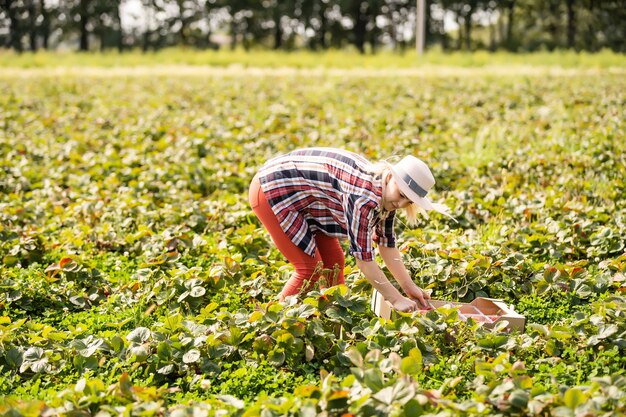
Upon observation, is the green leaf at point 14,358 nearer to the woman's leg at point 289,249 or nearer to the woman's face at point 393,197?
the woman's leg at point 289,249

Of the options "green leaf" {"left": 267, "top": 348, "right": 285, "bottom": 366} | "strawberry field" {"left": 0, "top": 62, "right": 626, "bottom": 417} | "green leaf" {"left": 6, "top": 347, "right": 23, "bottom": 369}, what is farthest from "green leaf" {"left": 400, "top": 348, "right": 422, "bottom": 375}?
"green leaf" {"left": 6, "top": 347, "right": 23, "bottom": 369}

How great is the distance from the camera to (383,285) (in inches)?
130

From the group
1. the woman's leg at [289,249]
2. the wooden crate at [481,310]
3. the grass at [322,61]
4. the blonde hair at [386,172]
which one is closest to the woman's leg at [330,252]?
the woman's leg at [289,249]

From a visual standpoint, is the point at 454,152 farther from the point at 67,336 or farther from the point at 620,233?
the point at 67,336

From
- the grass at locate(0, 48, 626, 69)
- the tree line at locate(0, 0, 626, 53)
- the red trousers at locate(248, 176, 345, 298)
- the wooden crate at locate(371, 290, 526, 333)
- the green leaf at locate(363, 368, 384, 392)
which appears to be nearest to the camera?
the green leaf at locate(363, 368, 384, 392)

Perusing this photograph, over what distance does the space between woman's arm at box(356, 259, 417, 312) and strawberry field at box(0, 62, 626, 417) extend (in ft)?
0.35

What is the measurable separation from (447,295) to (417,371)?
1.24 m

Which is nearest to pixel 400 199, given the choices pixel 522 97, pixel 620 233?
pixel 620 233

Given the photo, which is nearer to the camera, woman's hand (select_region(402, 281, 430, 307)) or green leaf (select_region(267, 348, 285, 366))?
green leaf (select_region(267, 348, 285, 366))

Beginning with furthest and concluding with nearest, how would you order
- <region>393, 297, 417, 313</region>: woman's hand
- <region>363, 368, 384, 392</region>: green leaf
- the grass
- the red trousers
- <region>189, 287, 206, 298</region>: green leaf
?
the grass → <region>189, 287, 206, 298</region>: green leaf → the red trousers → <region>393, 297, 417, 313</region>: woman's hand → <region>363, 368, 384, 392</region>: green leaf

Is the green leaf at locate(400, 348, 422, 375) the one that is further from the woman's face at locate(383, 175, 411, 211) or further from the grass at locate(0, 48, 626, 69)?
the grass at locate(0, 48, 626, 69)

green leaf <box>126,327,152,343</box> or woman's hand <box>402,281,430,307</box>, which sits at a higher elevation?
woman's hand <box>402,281,430,307</box>

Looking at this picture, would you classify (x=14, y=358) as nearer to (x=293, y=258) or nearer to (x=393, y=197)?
(x=293, y=258)

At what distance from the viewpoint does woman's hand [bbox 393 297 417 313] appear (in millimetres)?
3318
